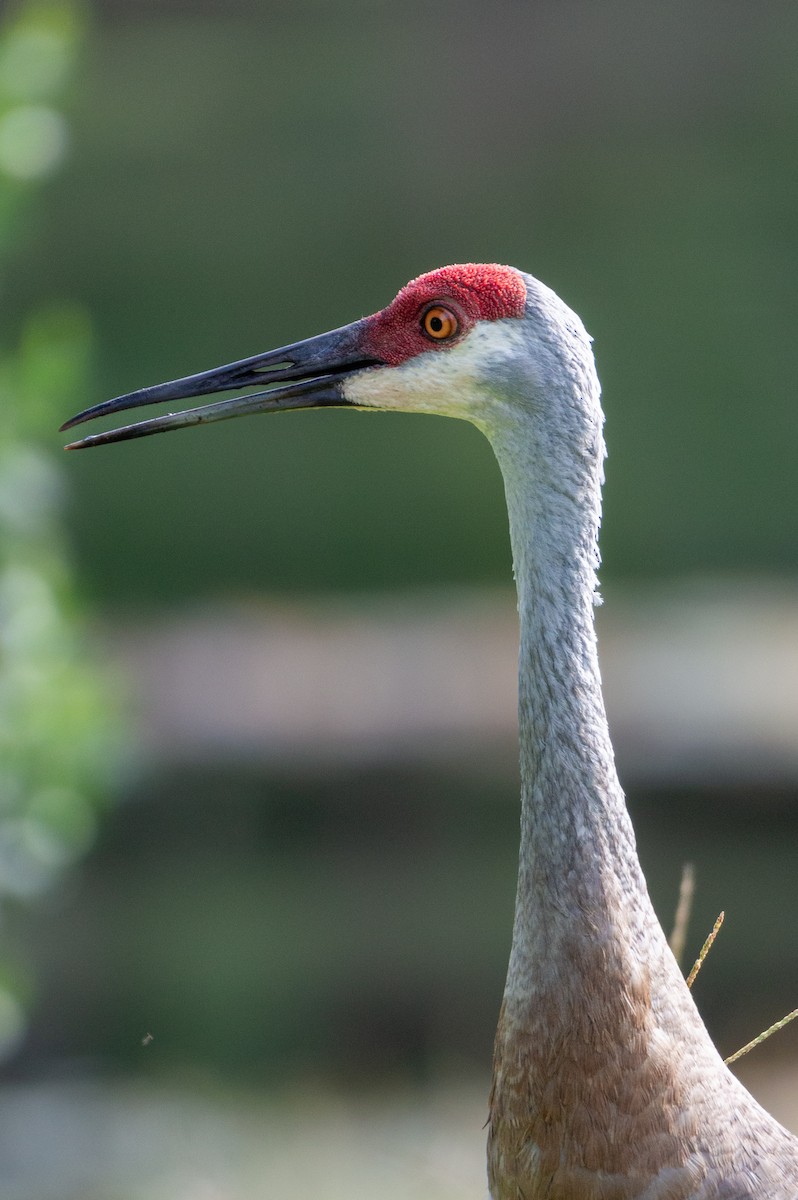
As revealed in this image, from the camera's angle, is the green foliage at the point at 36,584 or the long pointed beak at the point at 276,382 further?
the green foliage at the point at 36,584

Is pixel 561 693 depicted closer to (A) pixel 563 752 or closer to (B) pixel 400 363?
(A) pixel 563 752

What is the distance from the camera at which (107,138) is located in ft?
36.7

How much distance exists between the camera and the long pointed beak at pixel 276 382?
2.18m

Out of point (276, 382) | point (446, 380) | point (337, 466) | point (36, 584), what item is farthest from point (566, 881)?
point (337, 466)

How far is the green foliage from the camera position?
10.4ft

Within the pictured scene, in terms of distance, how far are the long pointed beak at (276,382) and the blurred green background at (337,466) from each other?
3.69 ft

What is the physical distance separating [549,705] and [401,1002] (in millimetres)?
3712

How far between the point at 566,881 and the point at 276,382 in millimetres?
790

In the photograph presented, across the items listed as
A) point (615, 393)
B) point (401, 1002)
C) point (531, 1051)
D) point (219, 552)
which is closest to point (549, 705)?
point (531, 1051)

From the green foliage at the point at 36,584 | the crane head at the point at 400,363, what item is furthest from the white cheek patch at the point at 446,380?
the green foliage at the point at 36,584

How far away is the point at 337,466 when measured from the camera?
31.9 ft

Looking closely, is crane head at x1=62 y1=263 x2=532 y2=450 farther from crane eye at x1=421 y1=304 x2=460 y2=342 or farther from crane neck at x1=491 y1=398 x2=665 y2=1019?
crane neck at x1=491 y1=398 x2=665 y2=1019

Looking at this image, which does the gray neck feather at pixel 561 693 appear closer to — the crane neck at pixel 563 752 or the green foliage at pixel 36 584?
the crane neck at pixel 563 752

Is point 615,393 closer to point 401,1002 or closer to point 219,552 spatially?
point 219,552
